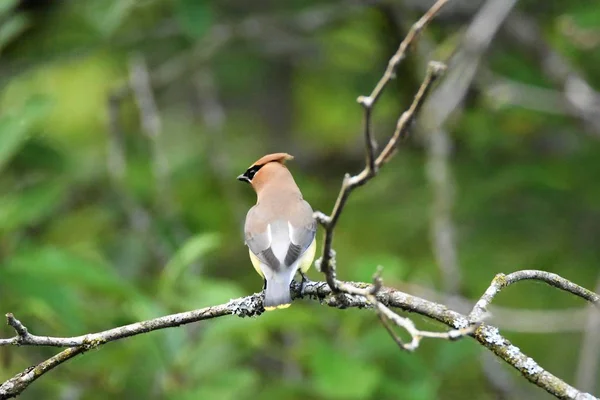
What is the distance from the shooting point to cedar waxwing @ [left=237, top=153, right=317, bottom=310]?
3777mm

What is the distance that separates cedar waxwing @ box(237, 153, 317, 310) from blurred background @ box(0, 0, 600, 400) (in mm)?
949

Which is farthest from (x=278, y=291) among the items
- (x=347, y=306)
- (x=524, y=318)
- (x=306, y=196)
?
(x=306, y=196)

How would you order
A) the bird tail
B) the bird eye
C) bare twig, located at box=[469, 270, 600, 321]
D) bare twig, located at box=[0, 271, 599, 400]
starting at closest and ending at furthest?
1. bare twig, located at box=[0, 271, 599, 400]
2. bare twig, located at box=[469, 270, 600, 321]
3. the bird tail
4. the bird eye

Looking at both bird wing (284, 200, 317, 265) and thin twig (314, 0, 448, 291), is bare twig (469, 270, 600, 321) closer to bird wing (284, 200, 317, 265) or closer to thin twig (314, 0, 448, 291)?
thin twig (314, 0, 448, 291)

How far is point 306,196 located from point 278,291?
3.87 metres

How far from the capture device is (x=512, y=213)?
726 centimetres

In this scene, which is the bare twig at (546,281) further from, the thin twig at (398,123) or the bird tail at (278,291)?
the bird tail at (278,291)

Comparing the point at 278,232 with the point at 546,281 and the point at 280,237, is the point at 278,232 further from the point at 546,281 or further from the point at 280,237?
the point at 546,281

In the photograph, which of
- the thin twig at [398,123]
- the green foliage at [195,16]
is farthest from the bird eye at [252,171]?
the thin twig at [398,123]

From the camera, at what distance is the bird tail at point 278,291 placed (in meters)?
3.55

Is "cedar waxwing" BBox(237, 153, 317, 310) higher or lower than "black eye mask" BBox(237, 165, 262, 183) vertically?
lower

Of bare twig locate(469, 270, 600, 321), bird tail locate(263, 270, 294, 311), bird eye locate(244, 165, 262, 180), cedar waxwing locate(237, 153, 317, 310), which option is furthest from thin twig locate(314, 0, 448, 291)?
bird eye locate(244, 165, 262, 180)

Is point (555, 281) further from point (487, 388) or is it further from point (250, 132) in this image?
point (250, 132)

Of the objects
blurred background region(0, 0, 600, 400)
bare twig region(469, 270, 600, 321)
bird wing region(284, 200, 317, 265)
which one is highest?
blurred background region(0, 0, 600, 400)
